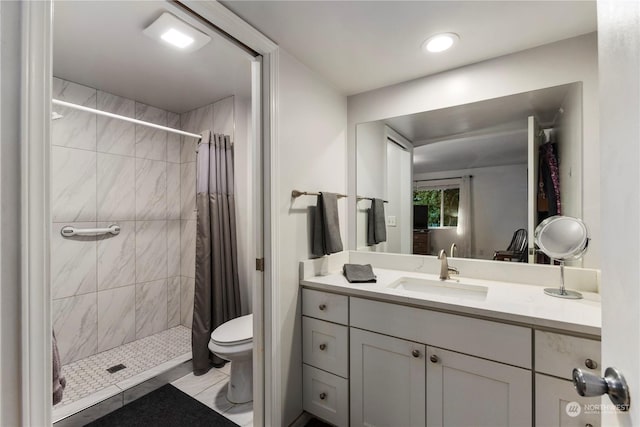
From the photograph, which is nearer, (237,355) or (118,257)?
(237,355)

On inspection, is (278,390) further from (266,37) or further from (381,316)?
(266,37)

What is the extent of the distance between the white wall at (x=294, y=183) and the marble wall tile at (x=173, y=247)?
177cm

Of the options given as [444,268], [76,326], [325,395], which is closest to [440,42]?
[444,268]

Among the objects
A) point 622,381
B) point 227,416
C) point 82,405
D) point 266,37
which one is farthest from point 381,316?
point 82,405

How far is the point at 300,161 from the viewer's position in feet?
5.46

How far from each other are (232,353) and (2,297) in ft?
4.20

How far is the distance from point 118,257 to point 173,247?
1.53ft

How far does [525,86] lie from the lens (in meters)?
1.53

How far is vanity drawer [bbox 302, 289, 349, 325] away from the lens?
4.86 feet

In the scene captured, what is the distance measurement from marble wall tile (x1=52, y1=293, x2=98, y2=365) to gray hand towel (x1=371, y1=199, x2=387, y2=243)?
240 centimetres

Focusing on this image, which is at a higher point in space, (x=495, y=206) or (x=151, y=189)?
(x=151, y=189)

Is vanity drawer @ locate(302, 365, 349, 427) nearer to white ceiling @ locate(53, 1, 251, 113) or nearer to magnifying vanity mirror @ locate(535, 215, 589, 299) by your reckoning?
magnifying vanity mirror @ locate(535, 215, 589, 299)

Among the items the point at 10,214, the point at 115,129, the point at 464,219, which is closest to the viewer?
the point at 10,214

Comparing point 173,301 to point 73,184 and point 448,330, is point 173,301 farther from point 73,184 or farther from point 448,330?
point 448,330
